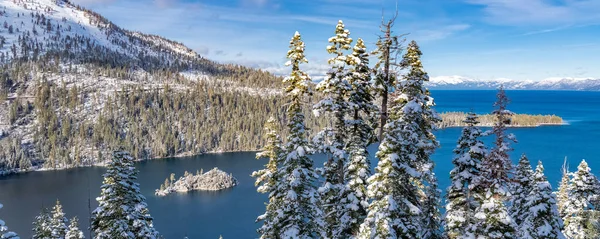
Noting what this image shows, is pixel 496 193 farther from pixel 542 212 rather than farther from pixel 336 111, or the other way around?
pixel 542 212

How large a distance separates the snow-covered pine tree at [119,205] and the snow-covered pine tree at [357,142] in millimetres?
13755

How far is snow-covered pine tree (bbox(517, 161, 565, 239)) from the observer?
28.5m

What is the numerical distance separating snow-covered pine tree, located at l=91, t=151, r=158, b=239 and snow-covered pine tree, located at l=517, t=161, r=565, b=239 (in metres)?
27.2

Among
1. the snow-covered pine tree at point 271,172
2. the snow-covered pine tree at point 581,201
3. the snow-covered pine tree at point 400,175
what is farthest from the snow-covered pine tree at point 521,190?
the snow-covered pine tree at point 271,172

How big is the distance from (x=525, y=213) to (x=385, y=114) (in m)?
15.6

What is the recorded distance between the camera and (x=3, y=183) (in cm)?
15800

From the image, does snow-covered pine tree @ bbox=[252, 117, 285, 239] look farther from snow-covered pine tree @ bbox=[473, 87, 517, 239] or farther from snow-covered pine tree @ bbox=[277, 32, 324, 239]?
snow-covered pine tree @ bbox=[473, 87, 517, 239]

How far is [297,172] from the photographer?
2503 cm

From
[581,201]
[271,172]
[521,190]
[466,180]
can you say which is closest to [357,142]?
[466,180]

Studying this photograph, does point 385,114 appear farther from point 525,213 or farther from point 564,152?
point 564,152

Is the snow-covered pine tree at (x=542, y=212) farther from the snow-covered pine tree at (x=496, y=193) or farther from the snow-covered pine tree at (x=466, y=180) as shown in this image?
the snow-covered pine tree at (x=496, y=193)

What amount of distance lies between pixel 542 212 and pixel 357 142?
16.2m

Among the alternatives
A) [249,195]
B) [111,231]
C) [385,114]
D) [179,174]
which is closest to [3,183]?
[179,174]

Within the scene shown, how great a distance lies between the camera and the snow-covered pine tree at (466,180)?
21.6m
